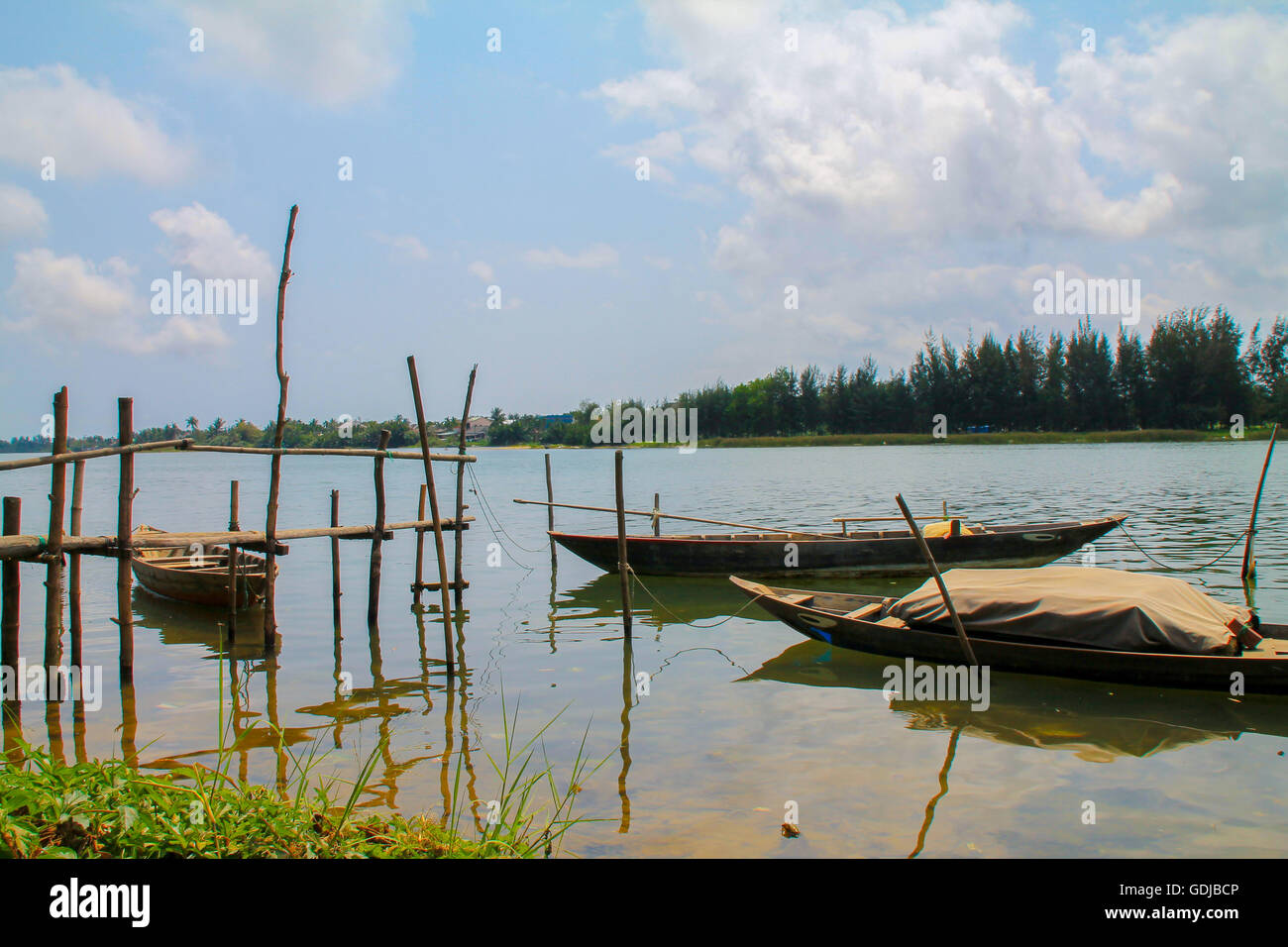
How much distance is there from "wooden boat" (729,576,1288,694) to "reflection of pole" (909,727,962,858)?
1406mm

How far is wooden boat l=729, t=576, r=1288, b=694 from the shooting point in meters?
8.05

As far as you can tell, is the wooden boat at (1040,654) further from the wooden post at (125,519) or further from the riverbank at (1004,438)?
the riverbank at (1004,438)

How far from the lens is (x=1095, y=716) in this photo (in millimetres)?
8281

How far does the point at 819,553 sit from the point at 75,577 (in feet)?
38.9

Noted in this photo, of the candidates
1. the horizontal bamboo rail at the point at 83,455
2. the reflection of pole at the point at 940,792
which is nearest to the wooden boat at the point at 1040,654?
the reflection of pole at the point at 940,792

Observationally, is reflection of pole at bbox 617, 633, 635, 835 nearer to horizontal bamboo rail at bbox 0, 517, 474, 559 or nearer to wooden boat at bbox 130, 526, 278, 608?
horizontal bamboo rail at bbox 0, 517, 474, 559

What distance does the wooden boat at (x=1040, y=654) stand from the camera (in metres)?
8.05

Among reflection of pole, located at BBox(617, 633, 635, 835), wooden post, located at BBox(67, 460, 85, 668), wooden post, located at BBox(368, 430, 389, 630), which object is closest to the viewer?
reflection of pole, located at BBox(617, 633, 635, 835)

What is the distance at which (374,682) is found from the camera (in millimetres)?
10148

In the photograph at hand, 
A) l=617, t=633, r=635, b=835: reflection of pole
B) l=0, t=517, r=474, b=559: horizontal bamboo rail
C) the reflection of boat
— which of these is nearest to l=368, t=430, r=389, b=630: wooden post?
l=0, t=517, r=474, b=559: horizontal bamboo rail

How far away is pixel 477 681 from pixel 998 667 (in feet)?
19.2

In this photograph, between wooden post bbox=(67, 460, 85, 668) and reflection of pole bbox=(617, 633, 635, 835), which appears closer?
reflection of pole bbox=(617, 633, 635, 835)

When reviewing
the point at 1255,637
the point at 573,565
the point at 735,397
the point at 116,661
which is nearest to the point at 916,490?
the point at 573,565
